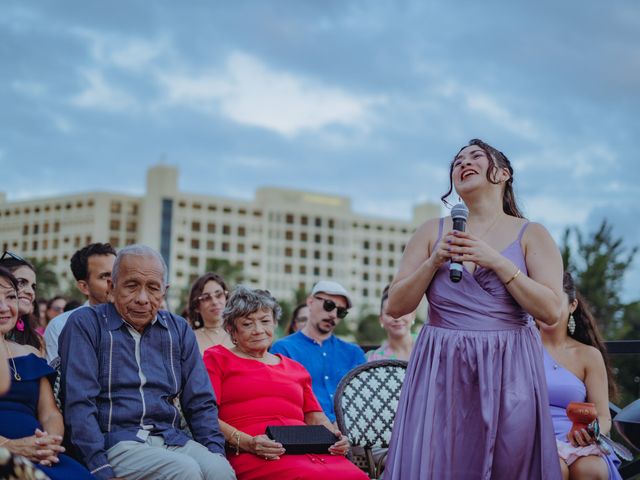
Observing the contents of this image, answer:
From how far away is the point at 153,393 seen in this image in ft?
13.6

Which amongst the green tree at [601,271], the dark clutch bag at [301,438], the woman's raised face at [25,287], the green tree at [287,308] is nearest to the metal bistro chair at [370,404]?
the dark clutch bag at [301,438]

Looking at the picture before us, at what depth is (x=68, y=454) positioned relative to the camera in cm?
398

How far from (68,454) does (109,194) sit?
109 metres

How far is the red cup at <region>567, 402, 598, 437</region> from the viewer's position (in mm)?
4125

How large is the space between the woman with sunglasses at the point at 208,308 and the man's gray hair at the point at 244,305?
168 centimetres

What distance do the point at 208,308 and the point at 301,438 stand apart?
257 centimetres

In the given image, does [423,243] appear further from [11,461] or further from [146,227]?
[146,227]

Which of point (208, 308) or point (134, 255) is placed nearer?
point (134, 255)

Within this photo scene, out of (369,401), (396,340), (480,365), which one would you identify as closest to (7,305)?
(369,401)

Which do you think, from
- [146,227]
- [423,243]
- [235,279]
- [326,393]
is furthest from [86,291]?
[146,227]

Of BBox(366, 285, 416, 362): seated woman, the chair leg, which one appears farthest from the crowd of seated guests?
BBox(366, 285, 416, 362): seated woman

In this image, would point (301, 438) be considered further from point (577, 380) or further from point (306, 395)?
point (577, 380)

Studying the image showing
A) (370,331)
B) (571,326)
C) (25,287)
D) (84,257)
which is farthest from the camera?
(370,331)

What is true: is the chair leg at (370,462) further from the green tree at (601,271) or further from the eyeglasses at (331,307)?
the green tree at (601,271)
